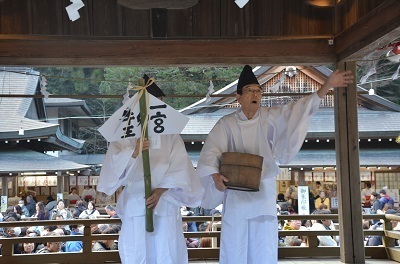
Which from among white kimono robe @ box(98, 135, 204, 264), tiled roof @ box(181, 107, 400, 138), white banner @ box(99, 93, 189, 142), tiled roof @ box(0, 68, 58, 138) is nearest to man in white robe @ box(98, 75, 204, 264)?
white kimono robe @ box(98, 135, 204, 264)

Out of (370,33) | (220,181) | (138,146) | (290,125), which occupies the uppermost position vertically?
(370,33)

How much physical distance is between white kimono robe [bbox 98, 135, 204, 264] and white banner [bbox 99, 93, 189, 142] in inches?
4.4

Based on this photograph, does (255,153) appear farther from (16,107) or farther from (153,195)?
(16,107)

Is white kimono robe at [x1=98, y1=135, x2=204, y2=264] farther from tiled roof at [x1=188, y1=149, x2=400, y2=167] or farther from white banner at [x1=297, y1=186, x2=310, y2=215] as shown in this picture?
tiled roof at [x1=188, y1=149, x2=400, y2=167]

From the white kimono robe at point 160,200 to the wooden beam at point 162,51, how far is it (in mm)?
2049

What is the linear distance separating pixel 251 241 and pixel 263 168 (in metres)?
0.48

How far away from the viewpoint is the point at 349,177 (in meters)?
6.11

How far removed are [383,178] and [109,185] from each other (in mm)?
14615

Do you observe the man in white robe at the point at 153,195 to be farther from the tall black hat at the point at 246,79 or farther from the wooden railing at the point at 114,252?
the wooden railing at the point at 114,252

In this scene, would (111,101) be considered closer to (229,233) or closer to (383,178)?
(383,178)

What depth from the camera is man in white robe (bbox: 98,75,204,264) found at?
374 centimetres

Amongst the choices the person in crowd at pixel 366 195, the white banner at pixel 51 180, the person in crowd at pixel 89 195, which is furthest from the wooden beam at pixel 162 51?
the white banner at pixel 51 180

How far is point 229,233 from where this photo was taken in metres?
3.86

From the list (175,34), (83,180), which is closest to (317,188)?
(83,180)
